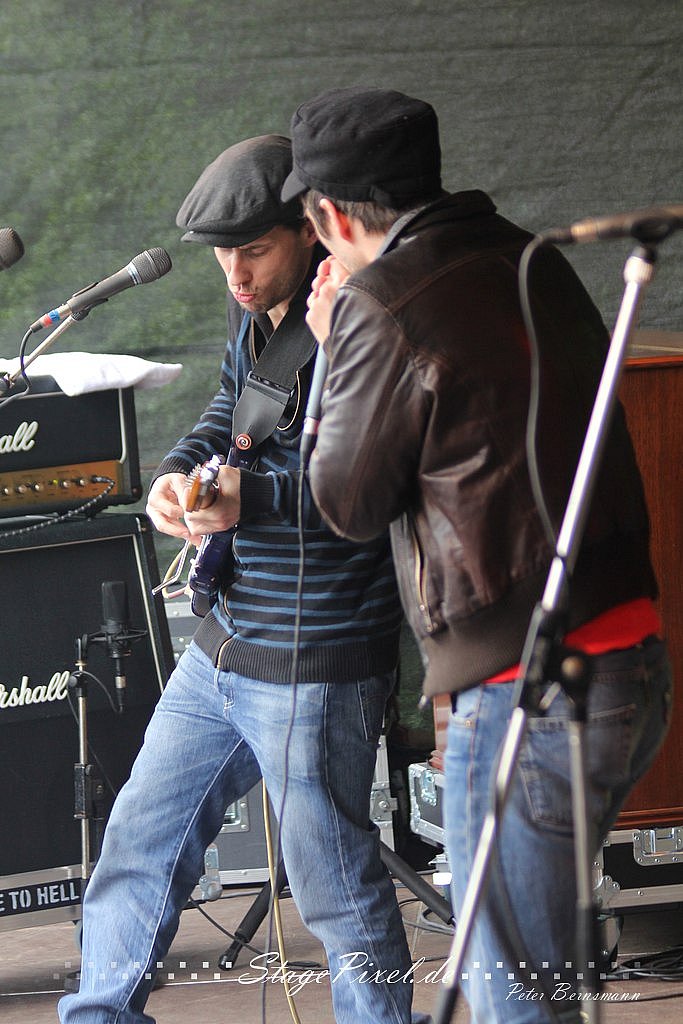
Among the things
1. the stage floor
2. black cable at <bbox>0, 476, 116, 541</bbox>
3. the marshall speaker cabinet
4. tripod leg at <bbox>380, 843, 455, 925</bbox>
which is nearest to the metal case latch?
the stage floor

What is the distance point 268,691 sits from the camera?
7.22ft

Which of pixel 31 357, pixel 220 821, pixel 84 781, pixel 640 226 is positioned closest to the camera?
pixel 640 226

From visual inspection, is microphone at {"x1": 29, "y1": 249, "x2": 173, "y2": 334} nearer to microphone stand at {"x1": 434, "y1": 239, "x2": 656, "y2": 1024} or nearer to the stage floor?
microphone stand at {"x1": 434, "y1": 239, "x2": 656, "y2": 1024}

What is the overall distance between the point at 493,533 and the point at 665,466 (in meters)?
1.39

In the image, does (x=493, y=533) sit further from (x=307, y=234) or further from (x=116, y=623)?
(x=116, y=623)

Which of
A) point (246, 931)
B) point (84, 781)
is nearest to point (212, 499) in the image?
point (84, 781)

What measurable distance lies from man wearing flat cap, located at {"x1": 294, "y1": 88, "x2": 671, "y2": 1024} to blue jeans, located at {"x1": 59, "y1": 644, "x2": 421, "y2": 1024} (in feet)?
1.80

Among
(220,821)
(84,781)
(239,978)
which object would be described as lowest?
(239,978)

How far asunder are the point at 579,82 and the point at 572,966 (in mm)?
3096

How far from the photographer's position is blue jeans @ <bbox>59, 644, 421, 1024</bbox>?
7.18 feet

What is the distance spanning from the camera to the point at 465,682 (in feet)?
5.30

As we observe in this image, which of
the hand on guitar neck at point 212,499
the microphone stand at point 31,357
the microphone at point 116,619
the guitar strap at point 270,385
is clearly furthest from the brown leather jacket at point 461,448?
the microphone at point 116,619

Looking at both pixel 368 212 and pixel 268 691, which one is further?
pixel 268 691

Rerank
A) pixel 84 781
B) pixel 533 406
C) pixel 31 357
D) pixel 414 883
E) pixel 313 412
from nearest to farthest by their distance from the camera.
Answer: pixel 533 406 < pixel 313 412 < pixel 31 357 < pixel 84 781 < pixel 414 883
